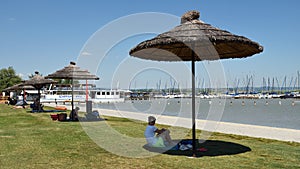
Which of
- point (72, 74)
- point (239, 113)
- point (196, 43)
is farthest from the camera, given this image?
point (239, 113)

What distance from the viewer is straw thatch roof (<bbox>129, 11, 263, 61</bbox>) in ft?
20.9

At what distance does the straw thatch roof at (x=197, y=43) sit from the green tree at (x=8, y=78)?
7295 cm

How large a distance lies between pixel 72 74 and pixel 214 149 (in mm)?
9545

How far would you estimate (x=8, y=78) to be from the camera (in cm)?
7531

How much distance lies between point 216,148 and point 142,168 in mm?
2748

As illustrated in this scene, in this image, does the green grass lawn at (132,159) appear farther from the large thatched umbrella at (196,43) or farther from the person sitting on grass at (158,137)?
the large thatched umbrella at (196,43)

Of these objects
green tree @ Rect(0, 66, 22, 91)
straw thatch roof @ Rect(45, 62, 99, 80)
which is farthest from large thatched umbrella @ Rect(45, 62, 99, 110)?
green tree @ Rect(0, 66, 22, 91)

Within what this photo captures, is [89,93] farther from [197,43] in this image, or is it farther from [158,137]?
[197,43]

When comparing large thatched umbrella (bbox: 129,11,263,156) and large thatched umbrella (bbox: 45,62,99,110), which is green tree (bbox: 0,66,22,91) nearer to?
large thatched umbrella (bbox: 45,62,99,110)

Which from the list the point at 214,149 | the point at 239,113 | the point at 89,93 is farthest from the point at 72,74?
the point at 89,93

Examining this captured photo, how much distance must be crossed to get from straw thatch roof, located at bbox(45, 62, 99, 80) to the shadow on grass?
8.40m

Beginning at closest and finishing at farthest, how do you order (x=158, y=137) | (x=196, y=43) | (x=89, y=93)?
(x=196, y=43), (x=158, y=137), (x=89, y=93)

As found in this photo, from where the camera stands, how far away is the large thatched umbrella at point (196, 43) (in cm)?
638

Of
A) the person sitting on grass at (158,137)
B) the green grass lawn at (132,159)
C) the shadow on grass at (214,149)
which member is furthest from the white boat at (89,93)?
the person sitting on grass at (158,137)
